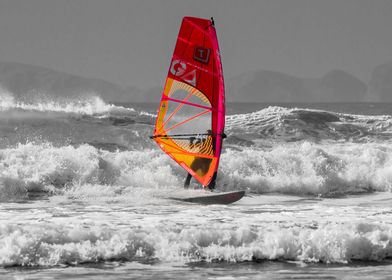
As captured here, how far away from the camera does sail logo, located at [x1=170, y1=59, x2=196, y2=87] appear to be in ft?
58.6

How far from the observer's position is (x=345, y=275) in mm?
10188

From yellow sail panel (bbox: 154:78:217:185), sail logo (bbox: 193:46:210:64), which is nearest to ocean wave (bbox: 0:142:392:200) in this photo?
yellow sail panel (bbox: 154:78:217:185)

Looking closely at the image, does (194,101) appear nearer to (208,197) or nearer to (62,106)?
(208,197)

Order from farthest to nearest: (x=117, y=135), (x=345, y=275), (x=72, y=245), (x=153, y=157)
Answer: (x=117, y=135) < (x=153, y=157) < (x=72, y=245) < (x=345, y=275)

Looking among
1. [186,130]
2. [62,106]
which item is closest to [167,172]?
[186,130]

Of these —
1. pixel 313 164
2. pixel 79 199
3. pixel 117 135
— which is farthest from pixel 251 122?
pixel 79 199

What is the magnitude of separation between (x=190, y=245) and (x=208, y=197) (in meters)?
5.19

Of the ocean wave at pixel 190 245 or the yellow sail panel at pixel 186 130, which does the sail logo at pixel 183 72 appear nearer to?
the yellow sail panel at pixel 186 130

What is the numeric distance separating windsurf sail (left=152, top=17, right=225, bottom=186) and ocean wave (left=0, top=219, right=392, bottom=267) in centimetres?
576

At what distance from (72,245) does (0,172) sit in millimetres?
7988

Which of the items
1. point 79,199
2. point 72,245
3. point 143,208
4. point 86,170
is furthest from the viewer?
point 86,170

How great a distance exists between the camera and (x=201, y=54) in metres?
17.6

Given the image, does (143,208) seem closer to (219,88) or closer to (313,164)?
(219,88)

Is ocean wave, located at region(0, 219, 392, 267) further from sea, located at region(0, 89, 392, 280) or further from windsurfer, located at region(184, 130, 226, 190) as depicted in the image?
windsurfer, located at region(184, 130, 226, 190)
